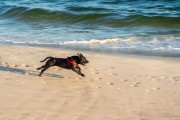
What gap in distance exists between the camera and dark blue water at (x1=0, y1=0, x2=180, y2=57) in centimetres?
1040

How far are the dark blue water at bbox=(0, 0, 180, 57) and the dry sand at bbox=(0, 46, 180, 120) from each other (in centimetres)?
185

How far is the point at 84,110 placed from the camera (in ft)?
16.1

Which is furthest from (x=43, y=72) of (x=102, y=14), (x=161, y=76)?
(x=102, y=14)

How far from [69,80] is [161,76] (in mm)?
1658

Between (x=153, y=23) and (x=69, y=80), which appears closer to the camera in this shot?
(x=69, y=80)

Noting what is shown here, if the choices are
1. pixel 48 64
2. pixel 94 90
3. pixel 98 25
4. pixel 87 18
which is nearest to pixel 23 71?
pixel 48 64

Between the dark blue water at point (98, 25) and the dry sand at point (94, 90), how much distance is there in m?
1.85

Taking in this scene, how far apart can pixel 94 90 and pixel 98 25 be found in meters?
9.29

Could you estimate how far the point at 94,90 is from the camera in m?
5.87

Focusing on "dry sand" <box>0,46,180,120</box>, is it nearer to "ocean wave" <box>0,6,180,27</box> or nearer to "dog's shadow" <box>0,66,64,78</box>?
"dog's shadow" <box>0,66,64,78</box>

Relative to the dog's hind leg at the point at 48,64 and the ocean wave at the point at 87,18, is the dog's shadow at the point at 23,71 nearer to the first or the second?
the dog's hind leg at the point at 48,64

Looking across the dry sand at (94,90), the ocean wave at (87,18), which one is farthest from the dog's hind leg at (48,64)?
the ocean wave at (87,18)

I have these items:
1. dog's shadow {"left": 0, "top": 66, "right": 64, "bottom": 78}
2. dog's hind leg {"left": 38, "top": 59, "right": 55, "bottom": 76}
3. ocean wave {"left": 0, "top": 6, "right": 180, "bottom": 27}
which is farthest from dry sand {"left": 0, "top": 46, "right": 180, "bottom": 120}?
ocean wave {"left": 0, "top": 6, "right": 180, "bottom": 27}

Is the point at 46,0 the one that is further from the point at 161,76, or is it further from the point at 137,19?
the point at 161,76
